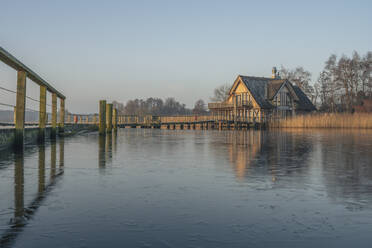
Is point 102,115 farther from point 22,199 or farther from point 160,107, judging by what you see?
point 160,107

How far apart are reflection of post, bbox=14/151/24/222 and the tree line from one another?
12666 cm

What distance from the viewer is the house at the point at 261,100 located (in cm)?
5819

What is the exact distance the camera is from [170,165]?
934 centimetres

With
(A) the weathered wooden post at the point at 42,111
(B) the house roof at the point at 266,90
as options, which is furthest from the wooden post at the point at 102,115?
(B) the house roof at the point at 266,90

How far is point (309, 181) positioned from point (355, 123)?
3855cm

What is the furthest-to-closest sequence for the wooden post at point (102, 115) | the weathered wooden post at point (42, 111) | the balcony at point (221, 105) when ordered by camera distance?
the balcony at point (221, 105), the wooden post at point (102, 115), the weathered wooden post at point (42, 111)

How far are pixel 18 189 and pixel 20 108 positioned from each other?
6056mm

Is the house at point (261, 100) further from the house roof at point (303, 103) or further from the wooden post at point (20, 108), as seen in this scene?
the wooden post at point (20, 108)

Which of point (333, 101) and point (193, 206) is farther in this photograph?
point (333, 101)

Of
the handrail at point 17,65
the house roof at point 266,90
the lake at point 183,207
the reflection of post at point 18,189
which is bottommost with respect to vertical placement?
the lake at point 183,207

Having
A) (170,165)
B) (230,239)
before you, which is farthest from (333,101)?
(230,239)

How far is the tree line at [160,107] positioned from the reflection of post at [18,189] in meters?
127

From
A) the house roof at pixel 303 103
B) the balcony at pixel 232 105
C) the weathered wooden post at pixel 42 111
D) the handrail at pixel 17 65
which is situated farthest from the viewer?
the house roof at pixel 303 103

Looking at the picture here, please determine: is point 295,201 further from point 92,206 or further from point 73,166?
point 73,166
